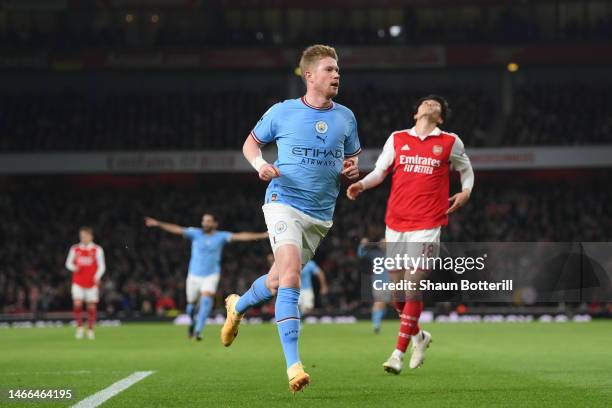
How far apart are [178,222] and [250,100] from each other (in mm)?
6407

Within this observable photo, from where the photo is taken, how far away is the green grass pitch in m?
7.53

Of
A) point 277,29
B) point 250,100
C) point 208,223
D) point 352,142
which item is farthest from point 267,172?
point 277,29

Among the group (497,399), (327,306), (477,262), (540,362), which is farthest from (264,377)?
(327,306)

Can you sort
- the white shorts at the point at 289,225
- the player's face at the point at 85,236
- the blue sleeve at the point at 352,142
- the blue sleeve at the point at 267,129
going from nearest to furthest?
1. the white shorts at the point at 289,225
2. the blue sleeve at the point at 267,129
3. the blue sleeve at the point at 352,142
4. the player's face at the point at 85,236

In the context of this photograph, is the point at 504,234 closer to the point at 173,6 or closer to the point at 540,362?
the point at 173,6

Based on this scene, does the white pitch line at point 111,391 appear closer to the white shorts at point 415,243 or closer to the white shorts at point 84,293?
the white shorts at point 415,243

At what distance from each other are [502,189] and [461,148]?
3057 cm

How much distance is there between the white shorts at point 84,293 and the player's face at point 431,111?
42.7 ft

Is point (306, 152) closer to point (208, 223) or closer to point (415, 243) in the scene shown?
point (415, 243)

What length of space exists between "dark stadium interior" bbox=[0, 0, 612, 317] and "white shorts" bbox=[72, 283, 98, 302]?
483 inches

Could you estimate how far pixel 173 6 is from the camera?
42094 millimetres

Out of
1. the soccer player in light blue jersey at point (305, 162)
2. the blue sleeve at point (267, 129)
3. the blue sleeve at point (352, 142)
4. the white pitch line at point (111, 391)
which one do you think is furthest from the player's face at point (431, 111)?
the white pitch line at point (111, 391)

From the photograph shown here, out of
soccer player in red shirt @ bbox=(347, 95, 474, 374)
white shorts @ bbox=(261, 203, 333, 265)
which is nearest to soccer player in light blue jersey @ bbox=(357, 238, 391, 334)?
soccer player in red shirt @ bbox=(347, 95, 474, 374)

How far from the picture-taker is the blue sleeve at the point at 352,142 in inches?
328
